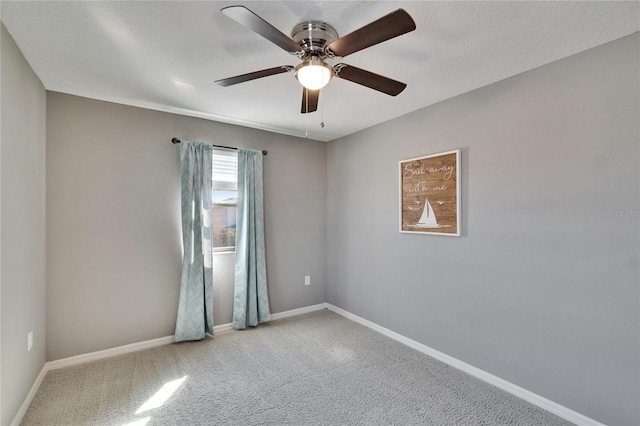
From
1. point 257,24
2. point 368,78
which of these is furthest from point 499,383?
point 257,24

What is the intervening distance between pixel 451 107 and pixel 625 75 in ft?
3.83

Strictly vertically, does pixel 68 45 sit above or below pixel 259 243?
above

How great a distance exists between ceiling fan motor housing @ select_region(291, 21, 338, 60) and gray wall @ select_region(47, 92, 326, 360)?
2.04m

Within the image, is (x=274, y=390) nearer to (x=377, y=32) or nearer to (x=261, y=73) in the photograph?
(x=261, y=73)

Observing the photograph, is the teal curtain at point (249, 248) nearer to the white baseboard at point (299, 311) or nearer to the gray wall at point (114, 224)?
the gray wall at point (114, 224)

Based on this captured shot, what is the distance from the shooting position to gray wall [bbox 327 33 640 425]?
1.90m

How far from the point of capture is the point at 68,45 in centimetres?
198

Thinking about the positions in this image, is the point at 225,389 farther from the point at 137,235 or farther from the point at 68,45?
the point at 68,45

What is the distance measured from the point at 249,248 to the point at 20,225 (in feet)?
6.57

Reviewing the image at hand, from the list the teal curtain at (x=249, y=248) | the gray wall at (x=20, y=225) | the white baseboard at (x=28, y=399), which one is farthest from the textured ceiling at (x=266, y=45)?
the white baseboard at (x=28, y=399)

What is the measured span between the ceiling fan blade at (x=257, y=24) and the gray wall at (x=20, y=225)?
1522 mm

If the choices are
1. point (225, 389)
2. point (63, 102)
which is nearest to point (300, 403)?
point (225, 389)

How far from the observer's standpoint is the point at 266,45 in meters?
1.97

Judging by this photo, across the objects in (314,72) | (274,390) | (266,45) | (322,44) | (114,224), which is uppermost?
(266,45)
